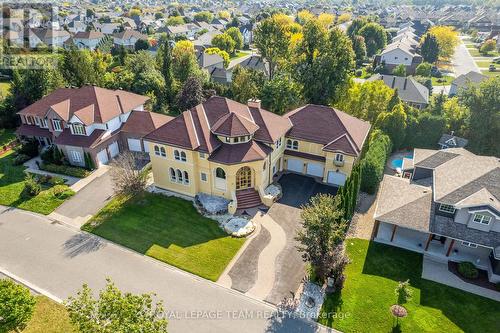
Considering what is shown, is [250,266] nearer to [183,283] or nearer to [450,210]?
[183,283]

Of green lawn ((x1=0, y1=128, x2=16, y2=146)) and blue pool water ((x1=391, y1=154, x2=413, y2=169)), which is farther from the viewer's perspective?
green lawn ((x1=0, y1=128, x2=16, y2=146))

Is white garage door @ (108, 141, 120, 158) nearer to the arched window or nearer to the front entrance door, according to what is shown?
the arched window

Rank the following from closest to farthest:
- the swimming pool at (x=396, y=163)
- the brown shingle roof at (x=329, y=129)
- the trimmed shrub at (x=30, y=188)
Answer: the trimmed shrub at (x=30, y=188)
the brown shingle roof at (x=329, y=129)
the swimming pool at (x=396, y=163)

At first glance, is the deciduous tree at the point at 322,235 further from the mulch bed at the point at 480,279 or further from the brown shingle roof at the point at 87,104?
the brown shingle roof at the point at 87,104

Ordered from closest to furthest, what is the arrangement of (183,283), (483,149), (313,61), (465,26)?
(183,283)
(483,149)
(313,61)
(465,26)

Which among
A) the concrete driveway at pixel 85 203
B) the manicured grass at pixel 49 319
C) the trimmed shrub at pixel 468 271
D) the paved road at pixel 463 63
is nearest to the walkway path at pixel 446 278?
the trimmed shrub at pixel 468 271

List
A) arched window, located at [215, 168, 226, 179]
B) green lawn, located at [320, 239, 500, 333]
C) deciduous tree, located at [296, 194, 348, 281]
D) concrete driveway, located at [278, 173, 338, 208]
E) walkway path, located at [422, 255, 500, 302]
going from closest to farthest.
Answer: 1. green lawn, located at [320, 239, 500, 333]
2. deciduous tree, located at [296, 194, 348, 281]
3. walkway path, located at [422, 255, 500, 302]
4. arched window, located at [215, 168, 226, 179]
5. concrete driveway, located at [278, 173, 338, 208]

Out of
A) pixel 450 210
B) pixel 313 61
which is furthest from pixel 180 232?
pixel 313 61

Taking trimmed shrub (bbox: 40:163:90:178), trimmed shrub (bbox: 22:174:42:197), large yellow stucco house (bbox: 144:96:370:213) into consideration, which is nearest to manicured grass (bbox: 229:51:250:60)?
large yellow stucco house (bbox: 144:96:370:213)
